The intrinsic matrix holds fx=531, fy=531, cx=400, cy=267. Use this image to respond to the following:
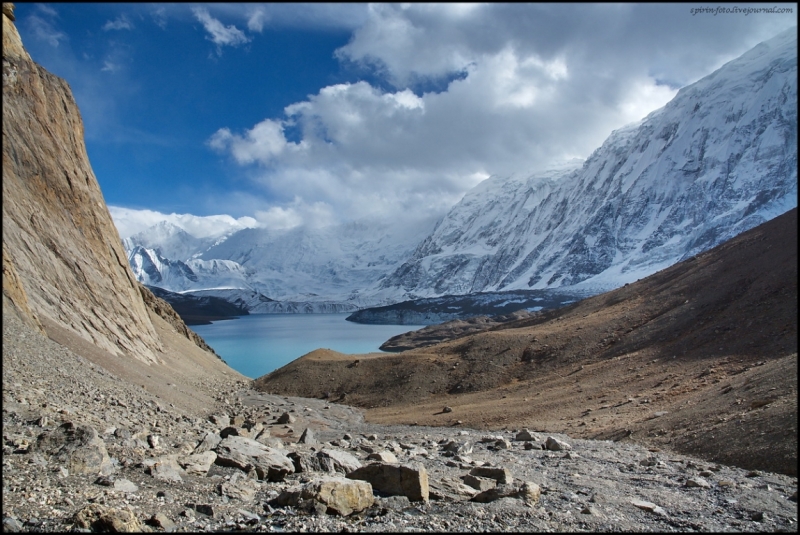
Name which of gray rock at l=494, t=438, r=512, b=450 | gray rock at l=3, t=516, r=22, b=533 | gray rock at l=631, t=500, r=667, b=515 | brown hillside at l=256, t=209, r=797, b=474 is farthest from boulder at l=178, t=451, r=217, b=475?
brown hillside at l=256, t=209, r=797, b=474

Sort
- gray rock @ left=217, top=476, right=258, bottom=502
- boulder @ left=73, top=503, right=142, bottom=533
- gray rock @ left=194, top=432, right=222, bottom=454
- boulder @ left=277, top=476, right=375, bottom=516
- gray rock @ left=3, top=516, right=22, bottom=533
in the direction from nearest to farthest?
gray rock @ left=3, top=516, right=22, bottom=533 → boulder @ left=73, top=503, right=142, bottom=533 → boulder @ left=277, top=476, right=375, bottom=516 → gray rock @ left=217, top=476, right=258, bottom=502 → gray rock @ left=194, top=432, right=222, bottom=454

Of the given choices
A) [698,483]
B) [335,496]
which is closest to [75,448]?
[335,496]

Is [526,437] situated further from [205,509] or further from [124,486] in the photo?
[124,486]

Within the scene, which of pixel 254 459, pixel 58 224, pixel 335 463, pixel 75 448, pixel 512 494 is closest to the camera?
pixel 75 448

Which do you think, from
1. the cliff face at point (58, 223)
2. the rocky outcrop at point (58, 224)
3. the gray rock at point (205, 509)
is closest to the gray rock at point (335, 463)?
the gray rock at point (205, 509)

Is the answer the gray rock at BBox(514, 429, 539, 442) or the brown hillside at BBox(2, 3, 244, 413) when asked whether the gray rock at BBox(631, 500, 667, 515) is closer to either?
the gray rock at BBox(514, 429, 539, 442)
